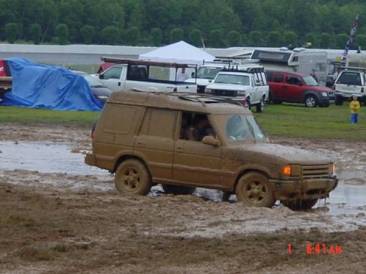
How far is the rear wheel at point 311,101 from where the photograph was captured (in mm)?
53062

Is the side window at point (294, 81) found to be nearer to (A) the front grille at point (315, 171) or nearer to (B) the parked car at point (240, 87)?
(B) the parked car at point (240, 87)

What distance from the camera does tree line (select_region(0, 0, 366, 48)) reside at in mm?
77938

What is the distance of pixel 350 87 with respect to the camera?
5572 cm

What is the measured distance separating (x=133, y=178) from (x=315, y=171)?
310 centimetres

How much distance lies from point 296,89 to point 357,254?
1595 inches

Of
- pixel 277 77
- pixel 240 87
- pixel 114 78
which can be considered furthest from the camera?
pixel 277 77

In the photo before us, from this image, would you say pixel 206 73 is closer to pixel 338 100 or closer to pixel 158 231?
pixel 338 100

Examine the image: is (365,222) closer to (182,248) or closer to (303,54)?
(182,248)

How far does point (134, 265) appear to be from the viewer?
465 inches
